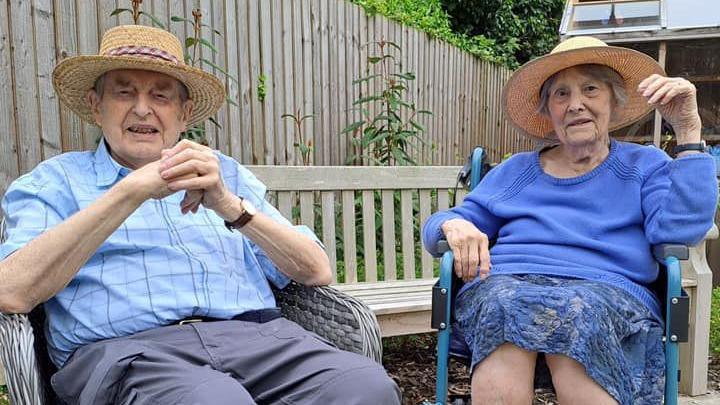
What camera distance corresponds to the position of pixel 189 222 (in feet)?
6.04

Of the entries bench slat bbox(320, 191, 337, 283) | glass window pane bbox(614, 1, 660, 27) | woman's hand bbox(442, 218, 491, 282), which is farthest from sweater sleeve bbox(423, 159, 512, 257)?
glass window pane bbox(614, 1, 660, 27)

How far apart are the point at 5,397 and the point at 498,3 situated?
897 cm

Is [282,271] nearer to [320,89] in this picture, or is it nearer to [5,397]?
[5,397]

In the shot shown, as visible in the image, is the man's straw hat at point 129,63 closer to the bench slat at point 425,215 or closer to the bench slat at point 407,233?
the bench slat at point 407,233

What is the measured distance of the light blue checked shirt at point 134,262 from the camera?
162 cm

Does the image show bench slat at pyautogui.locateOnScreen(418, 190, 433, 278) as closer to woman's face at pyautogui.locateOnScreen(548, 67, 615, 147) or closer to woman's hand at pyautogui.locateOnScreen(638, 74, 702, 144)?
woman's face at pyautogui.locateOnScreen(548, 67, 615, 147)

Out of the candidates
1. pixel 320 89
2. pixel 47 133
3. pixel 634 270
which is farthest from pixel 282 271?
pixel 320 89

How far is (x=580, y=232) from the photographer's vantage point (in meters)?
2.03

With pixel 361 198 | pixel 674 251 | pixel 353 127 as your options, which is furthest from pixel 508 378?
pixel 353 127

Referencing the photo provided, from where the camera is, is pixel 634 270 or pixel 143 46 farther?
pixel 634 270

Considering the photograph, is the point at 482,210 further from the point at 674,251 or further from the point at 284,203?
the point at 284,203

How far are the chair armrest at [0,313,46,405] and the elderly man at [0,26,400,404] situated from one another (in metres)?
0.07

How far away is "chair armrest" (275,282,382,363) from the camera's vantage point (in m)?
1.72

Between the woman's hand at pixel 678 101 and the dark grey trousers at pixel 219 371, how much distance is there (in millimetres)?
1193
